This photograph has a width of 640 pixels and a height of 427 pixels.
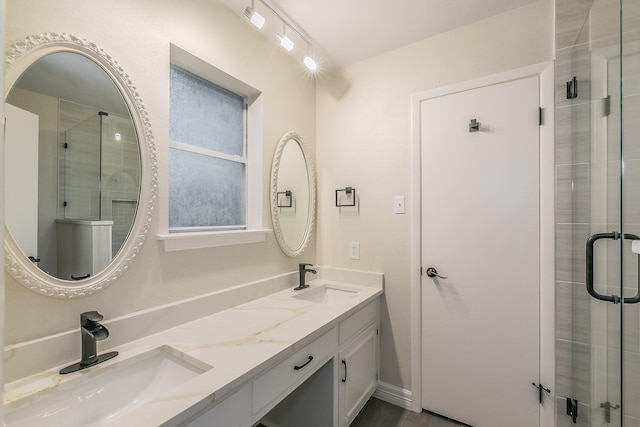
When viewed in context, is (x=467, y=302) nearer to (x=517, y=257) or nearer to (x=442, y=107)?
(x=517, y=257)

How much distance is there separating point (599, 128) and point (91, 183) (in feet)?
7.11

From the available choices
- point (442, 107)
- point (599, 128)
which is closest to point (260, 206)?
point (442, 107)

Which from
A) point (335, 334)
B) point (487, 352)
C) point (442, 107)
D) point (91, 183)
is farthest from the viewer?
point (442, 107)

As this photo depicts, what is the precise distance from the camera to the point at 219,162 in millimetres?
1729

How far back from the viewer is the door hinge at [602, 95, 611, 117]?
1.20 meters

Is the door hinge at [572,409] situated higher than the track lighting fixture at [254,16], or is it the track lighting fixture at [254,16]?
the track lighting fixture at [254,16]

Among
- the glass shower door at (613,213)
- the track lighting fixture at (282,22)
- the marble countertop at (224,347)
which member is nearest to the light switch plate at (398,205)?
the marble countertop at (224,347)

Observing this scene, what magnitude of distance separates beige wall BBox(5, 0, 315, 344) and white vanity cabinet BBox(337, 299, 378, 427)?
64 cm

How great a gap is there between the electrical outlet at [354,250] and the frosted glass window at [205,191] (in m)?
0.82

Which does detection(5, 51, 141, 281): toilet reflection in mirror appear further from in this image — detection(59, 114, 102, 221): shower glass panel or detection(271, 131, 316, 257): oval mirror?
detection(271, 131, 316, 257): oval mirror

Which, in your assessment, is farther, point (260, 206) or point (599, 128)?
point (260, 206)

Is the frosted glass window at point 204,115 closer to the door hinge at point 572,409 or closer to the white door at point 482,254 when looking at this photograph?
the white door at point 482,254

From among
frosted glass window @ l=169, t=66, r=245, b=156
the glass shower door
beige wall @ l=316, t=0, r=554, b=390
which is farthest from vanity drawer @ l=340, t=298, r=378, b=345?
frosted glass window @ l=169, t=66, r=245, b=156

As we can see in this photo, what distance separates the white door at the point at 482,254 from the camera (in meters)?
1.58
